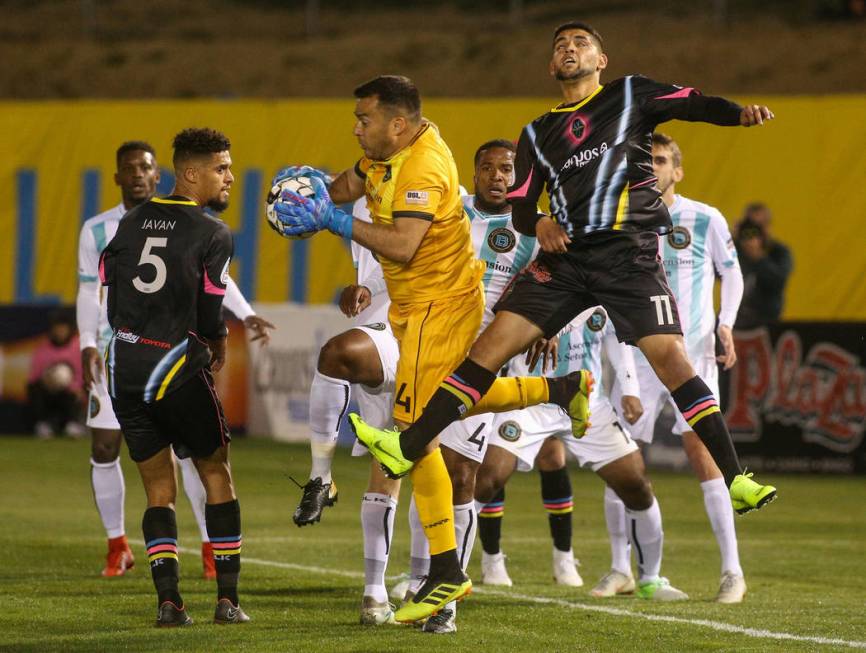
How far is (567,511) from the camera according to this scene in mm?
9188

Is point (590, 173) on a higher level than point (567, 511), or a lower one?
higher

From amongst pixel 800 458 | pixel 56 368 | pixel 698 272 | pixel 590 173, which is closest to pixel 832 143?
pixel 800 458

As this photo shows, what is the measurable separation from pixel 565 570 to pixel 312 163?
13.0 metres

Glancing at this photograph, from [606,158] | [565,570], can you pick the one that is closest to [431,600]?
[606,158]

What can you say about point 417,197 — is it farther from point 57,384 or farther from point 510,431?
point 57,384

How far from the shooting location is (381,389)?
750cm

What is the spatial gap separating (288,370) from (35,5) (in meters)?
17.1

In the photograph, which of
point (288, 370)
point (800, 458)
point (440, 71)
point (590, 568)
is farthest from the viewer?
point (440, 71)

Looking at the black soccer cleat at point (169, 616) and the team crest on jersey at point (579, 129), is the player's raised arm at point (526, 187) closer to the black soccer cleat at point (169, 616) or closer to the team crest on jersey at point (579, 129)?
the team crest on jersey at point (579, 129)

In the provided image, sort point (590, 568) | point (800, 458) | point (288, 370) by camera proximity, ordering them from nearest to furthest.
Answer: point (590, 568)
point (800, 458)
point (288, 370)

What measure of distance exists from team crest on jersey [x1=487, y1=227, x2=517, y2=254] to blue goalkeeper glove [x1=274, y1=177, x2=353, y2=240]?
1813 mm

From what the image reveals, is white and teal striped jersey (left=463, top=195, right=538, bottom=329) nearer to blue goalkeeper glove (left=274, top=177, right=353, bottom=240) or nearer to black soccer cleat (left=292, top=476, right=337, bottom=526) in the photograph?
black soccer cleat (left=292, top=476, right=337, bottom=526)

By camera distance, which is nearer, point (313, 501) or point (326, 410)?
point (313, 501)

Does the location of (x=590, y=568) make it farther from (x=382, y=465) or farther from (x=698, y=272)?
(x=382, y=465)
